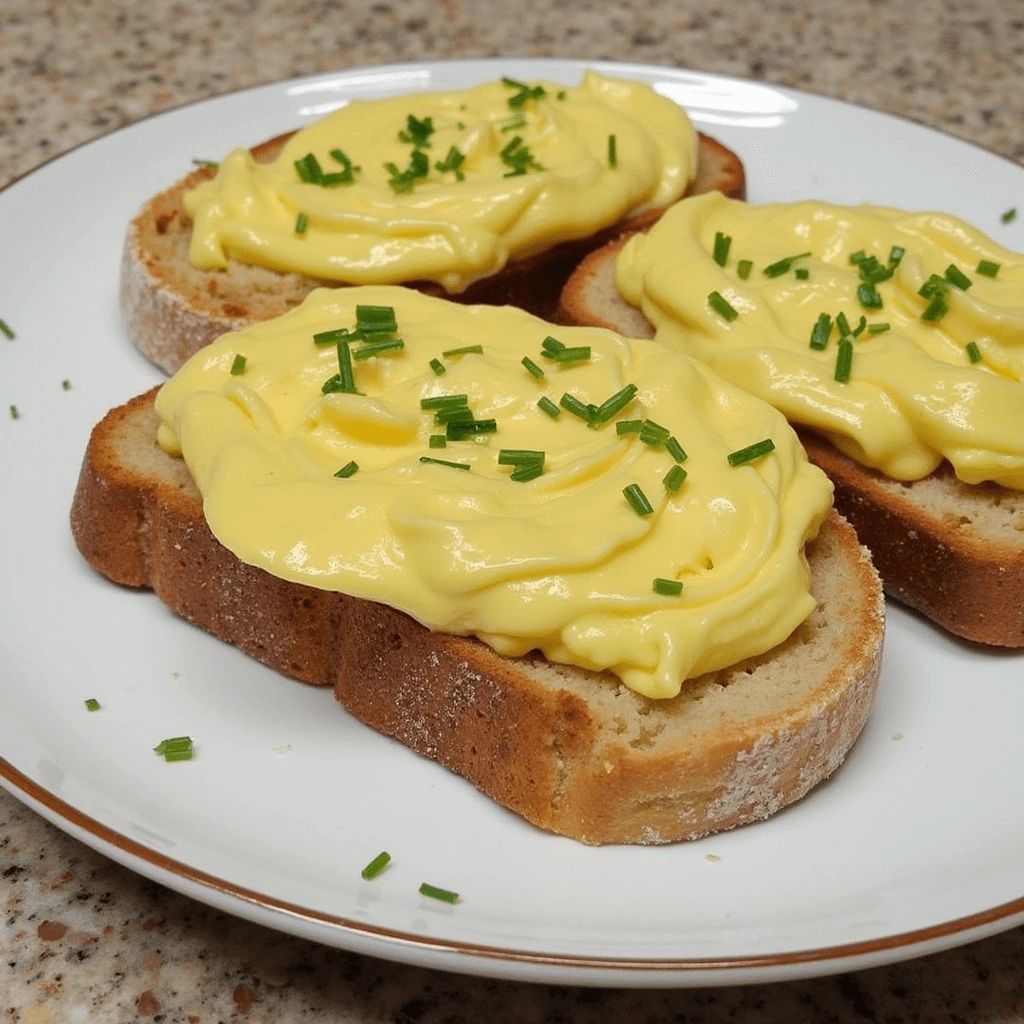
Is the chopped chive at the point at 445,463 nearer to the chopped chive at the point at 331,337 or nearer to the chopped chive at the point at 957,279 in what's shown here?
the chopped chive at the point at 331,337

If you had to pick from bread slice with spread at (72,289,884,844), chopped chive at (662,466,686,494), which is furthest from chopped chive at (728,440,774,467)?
chopped chive at (662,466,686,494)

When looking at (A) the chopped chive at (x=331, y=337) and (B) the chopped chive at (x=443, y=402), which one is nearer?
(B) the chopped chive at (x=443, y=402)

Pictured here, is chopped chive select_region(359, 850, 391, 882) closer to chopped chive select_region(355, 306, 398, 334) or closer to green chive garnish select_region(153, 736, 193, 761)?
green chive garnish select_region(153, 736, 193, 761)

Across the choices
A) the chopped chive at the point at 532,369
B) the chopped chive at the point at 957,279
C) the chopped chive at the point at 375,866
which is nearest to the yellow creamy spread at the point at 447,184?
the chopped chive at the point at 532,369

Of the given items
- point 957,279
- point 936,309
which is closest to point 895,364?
point 936,309

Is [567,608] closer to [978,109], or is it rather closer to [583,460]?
[583,460]

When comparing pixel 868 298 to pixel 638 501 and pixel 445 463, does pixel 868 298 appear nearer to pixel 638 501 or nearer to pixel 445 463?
pixel 638 501
